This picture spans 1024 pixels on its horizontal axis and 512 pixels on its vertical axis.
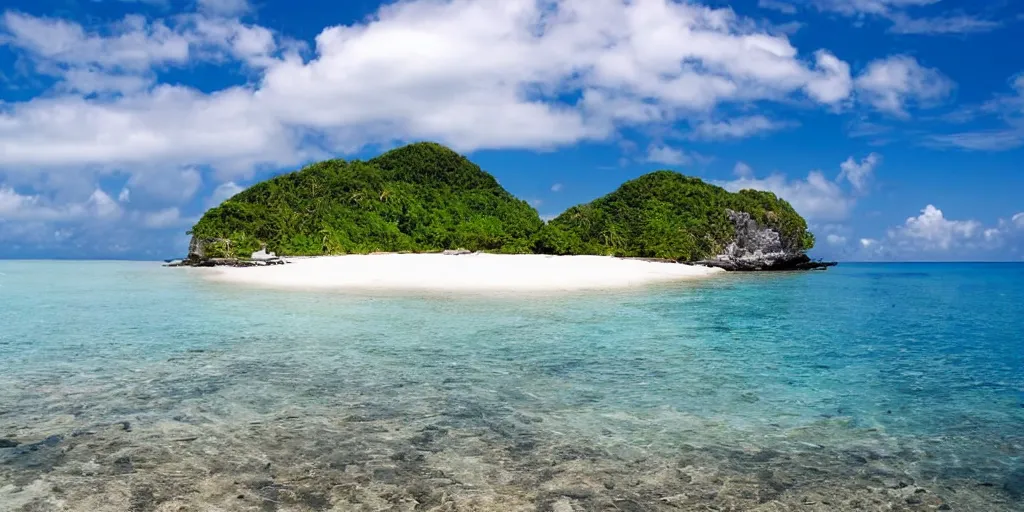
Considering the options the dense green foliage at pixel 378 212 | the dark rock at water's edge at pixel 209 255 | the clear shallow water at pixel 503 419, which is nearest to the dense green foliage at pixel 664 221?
the dense green foliage at pixel 378 212

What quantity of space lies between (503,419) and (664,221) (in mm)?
94420

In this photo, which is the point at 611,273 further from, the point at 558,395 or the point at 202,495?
the point at 202,495

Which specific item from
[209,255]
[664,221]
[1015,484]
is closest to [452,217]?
[664,221]

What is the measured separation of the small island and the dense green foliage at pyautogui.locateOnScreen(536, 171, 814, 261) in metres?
0.19

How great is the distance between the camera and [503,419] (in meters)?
8.28

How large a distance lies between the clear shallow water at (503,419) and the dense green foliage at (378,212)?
68793 millimetres

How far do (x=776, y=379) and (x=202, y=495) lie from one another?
9459mm

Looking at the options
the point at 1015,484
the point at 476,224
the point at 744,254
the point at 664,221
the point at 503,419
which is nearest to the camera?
the point at 1015,484

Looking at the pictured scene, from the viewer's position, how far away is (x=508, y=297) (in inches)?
1131

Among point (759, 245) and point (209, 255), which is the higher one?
point (759, 245)

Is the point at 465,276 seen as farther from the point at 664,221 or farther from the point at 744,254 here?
the point at 744,254

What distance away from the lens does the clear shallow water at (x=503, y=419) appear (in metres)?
5.80

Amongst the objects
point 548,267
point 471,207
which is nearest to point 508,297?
point 548,267

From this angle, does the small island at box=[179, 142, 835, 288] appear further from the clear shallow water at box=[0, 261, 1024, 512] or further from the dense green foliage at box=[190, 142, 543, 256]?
the clear shallow water at box=[0, 261, 1024, 512]
